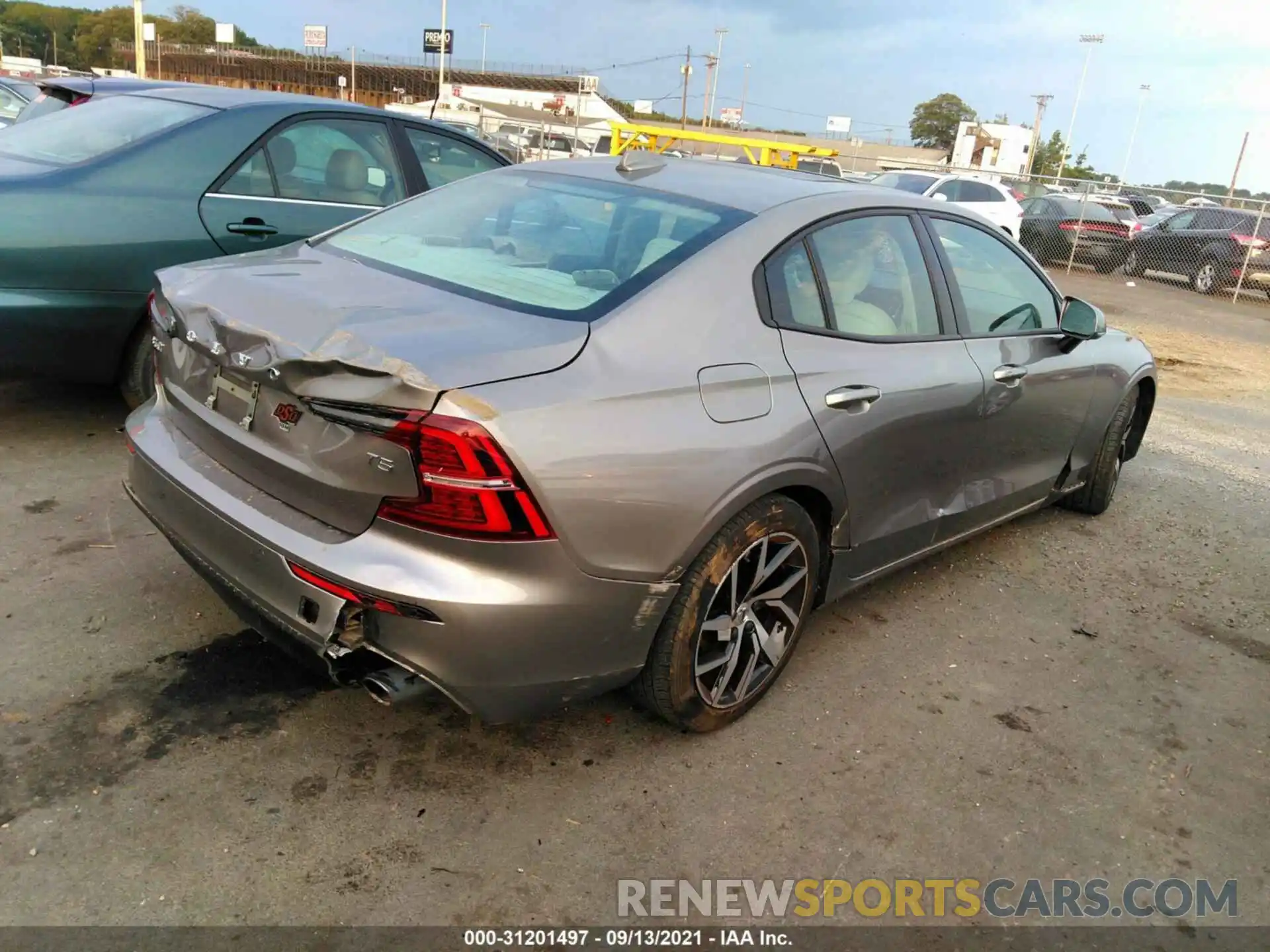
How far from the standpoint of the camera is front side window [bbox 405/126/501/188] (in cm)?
568

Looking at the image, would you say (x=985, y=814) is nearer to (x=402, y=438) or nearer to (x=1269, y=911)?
(x=1269, y=911)

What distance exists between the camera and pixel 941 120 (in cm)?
9975

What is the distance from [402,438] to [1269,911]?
2.50m

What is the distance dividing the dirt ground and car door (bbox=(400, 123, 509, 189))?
260 centimetres

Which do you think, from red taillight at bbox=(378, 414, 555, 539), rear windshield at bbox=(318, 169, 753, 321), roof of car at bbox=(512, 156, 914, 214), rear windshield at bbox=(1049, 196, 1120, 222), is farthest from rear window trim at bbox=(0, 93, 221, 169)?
rear windshield at bbox=(1049, 196, 1120, 222)

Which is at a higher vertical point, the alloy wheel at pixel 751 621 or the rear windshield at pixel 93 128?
the rear windshield at pixel 93 128

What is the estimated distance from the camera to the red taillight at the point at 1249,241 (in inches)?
683

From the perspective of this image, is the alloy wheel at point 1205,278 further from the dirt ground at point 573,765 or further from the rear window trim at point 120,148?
the rear window trim at point 120,148

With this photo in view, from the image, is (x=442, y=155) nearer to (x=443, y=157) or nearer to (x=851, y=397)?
(x=443, y=157)

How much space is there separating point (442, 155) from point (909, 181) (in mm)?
13241

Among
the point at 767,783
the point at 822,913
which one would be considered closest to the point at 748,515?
the point at 767,783

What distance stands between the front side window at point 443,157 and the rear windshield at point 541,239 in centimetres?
229

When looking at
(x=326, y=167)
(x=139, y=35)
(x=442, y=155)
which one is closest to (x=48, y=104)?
(x=326, y=167)

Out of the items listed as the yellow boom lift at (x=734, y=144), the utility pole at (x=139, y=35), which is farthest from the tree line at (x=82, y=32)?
the yellow boom lift at (x=734, y=144)
